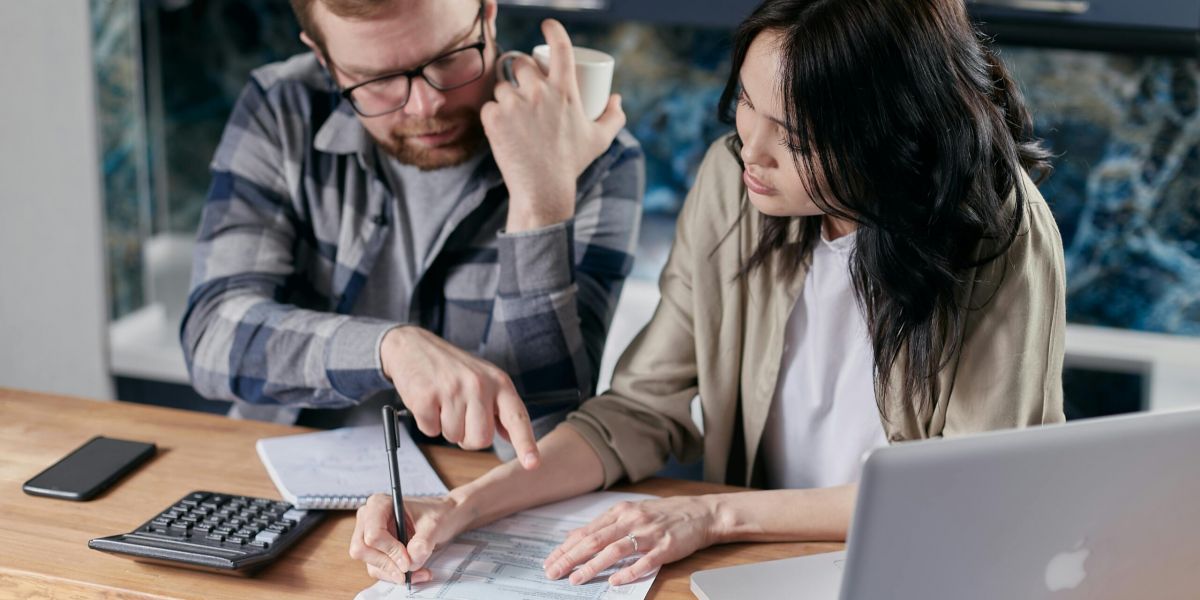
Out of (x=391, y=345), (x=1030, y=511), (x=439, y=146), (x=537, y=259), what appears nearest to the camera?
(x=1030, y=511)

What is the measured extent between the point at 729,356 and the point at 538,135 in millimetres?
389

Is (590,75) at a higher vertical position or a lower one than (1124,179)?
higher

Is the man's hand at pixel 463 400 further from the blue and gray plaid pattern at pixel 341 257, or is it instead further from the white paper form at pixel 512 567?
the blue and gray plaid pattern at pixel 341 257

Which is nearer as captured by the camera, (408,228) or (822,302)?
(822,302)

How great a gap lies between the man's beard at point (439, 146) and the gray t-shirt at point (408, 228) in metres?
0.02

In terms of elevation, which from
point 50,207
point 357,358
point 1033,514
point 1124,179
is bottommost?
point 50,207

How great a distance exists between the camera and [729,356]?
1.40 metres

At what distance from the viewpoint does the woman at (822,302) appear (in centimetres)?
112

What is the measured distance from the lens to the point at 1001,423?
47.7 inches

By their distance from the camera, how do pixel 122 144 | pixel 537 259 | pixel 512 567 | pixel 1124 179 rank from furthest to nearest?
pixel 122 144 < pixel 1124 179 < pixel 537 259 < pixel 512 567

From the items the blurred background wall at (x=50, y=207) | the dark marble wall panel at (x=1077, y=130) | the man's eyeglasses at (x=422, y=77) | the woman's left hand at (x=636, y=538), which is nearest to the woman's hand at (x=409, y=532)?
the woman's left hand at (x=636, y=538)

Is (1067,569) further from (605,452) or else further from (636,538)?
(605,452)

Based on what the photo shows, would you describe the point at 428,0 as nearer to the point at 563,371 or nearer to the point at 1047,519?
the point at 563,371

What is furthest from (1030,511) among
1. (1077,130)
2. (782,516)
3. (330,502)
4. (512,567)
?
(1077,130)
